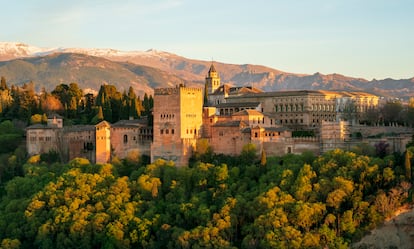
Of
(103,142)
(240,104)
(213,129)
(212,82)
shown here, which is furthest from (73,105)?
(213,129)

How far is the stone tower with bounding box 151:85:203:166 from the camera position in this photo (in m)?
45.5

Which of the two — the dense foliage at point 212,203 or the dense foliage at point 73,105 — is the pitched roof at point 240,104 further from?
the dense foliage at point 212,203

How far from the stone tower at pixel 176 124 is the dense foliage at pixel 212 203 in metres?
1.07

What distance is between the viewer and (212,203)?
4059 centimetres

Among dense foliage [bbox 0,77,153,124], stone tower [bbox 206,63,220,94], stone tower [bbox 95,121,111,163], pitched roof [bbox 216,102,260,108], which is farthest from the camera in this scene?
stone tower [bbox 206,63,220,94]

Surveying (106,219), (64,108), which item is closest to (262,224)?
(106,219)

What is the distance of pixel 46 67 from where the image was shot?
15975 centimetres

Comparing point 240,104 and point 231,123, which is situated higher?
point 240,104

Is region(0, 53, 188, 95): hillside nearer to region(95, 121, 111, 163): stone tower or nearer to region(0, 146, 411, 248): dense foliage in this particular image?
region(95, 121, 111, 163): stone tower

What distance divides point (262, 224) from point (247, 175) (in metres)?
5.93

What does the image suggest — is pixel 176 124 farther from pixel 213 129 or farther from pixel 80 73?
pixel 80 73

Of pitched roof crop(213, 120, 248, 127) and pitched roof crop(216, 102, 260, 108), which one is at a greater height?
pitched roof crop(216, 102, 260, 108)

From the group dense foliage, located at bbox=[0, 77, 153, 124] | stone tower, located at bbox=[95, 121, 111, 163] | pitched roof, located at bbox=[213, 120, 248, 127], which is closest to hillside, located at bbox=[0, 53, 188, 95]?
→ dense foliage, located at bbox=[0, 77, 153, 124]

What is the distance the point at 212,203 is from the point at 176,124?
6.94 m
